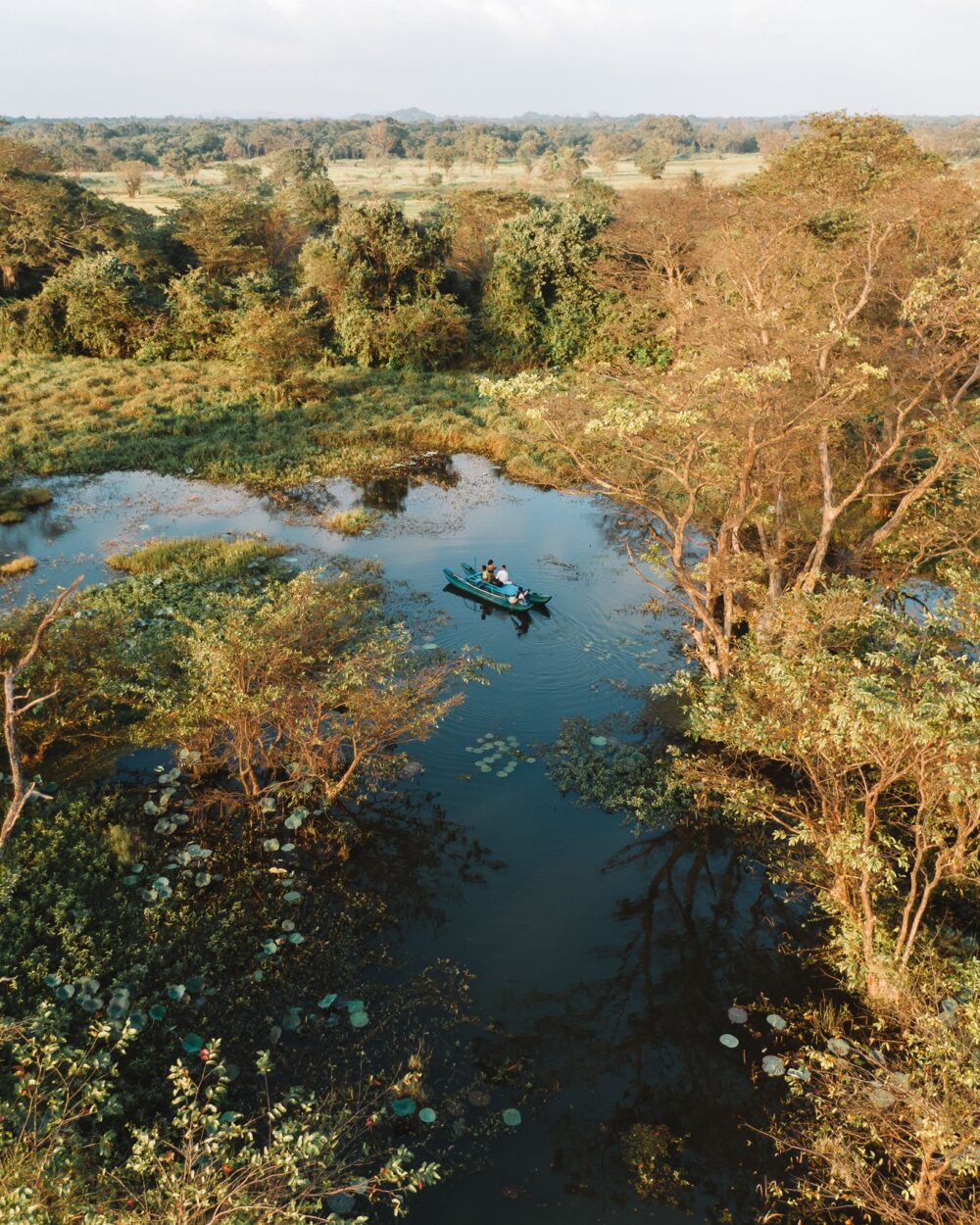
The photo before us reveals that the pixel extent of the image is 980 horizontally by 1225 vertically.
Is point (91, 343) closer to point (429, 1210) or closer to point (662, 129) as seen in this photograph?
point (429, 1210)

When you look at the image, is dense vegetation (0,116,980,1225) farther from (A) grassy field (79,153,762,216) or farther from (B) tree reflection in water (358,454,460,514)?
(A) grassy field (79,153,762,216)

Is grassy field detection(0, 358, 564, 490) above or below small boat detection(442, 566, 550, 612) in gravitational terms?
above

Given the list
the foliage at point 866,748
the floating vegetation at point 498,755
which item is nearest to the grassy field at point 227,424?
the floating vegetation at point 498,755

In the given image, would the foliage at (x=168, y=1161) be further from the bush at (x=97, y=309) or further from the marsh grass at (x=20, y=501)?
the bush at (x=97, y=309)

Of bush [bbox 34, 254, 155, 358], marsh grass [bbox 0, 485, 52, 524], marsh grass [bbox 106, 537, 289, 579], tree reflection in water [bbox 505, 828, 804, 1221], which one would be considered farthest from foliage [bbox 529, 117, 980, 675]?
bush [bbox 34, 254, 155, 358]

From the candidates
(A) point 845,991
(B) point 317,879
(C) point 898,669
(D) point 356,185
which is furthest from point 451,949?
(D) point 356,185

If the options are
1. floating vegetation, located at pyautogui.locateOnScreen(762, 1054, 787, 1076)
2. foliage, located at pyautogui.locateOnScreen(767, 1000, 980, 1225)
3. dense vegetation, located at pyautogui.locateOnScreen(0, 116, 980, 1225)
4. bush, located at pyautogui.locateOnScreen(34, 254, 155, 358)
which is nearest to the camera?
foliage, located at pyautogui.locateOnScreen(767, 1000, 980, 1225)

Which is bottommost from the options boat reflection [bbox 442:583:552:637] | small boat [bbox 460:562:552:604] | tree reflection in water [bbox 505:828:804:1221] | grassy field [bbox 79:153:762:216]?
tree reflection in water [bbox 505:828:804:1221]
